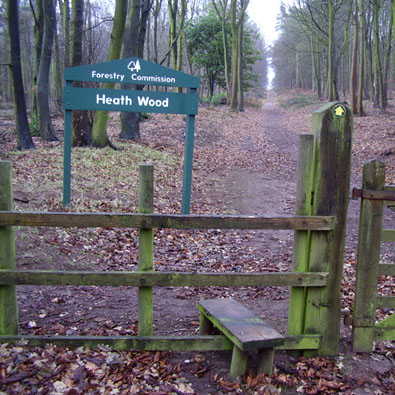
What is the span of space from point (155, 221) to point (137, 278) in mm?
515

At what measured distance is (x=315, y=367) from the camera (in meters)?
3.98

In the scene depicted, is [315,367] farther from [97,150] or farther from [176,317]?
[97,150]

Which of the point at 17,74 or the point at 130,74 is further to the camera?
the point at 17,74

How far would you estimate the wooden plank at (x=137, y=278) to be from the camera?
3.74 meters

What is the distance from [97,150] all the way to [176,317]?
901 cm

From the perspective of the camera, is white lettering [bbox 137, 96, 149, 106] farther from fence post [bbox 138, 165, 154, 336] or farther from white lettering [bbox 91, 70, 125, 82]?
fence post [bbox 138, 165, 154, 336]

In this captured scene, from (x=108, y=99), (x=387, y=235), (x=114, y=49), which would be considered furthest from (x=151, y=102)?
(x=114, y=49)

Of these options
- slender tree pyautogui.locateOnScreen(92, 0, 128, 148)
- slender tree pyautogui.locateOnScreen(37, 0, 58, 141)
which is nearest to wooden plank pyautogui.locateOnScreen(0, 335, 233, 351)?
slender tree pyautogui.locateOnScreen(92, 0, 128, 148)

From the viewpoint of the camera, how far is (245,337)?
3609 mm

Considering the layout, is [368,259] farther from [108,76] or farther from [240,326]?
[108,76]

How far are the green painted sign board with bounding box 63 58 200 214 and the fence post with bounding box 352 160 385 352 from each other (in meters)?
5.00

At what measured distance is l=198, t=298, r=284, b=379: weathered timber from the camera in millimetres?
3568

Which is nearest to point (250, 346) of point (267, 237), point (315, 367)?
point (315, 367)

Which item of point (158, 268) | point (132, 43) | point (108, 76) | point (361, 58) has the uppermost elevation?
point (361, 58)
